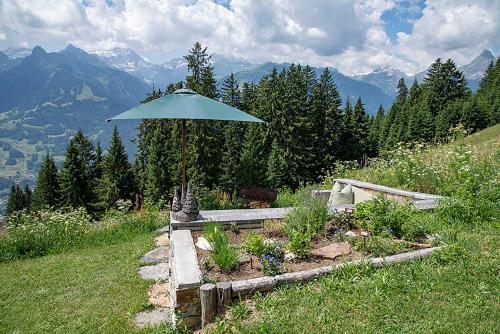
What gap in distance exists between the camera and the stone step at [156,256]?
22.2 feet

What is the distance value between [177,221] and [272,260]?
2.43 m

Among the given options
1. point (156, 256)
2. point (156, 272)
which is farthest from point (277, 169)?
point (156, 272)

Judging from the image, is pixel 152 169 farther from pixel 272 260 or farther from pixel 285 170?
pixel 272 260

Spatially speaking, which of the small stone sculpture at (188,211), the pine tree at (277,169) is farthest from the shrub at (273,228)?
the pine tree at (277,169)

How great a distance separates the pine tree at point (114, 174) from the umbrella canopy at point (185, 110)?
1251 inches

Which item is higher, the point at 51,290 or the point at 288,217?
the point at 288,217

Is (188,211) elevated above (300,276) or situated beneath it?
elevated above

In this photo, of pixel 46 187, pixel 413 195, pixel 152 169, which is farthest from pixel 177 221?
pixel 46 187

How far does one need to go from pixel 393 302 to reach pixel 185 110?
4.93m

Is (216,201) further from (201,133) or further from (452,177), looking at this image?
(201,133)

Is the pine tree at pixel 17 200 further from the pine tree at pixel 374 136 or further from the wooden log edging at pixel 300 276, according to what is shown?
the wooden log edging at pixel 300 276

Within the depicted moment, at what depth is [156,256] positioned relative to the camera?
7.00 metres

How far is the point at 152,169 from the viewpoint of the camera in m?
34.1

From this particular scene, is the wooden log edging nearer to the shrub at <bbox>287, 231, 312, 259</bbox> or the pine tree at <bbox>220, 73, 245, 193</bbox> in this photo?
the shrub at <bbox>287, 231, 312, 259</bbox>
